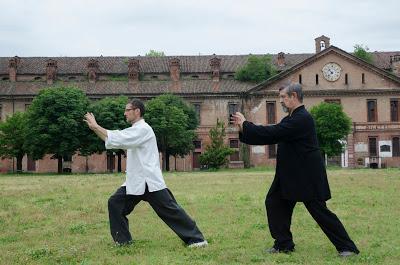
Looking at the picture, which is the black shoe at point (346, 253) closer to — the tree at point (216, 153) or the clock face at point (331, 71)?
the tree at point (216, 153)

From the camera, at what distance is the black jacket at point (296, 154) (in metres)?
7.46

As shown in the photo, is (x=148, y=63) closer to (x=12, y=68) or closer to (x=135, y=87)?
(x=135, y=87)

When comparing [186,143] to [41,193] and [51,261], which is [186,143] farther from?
[51,261]

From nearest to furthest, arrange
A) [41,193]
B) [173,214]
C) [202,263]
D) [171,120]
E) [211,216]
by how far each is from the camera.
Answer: [202,263] < [173,214] < [211,216] < [41,193] < [171,120]

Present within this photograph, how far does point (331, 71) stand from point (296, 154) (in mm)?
49648

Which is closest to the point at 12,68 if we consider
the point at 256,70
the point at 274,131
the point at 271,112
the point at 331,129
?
the point at 256,70

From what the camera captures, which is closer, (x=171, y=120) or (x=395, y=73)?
(x=171, y=120)

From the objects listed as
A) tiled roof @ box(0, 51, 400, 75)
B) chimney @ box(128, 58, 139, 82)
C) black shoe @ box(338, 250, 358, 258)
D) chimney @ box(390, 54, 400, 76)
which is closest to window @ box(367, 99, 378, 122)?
chimney @ box(390, 54, 400, 76)

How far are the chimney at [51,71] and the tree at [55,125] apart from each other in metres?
13.4

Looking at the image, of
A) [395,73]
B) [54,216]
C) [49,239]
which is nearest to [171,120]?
[395,73]

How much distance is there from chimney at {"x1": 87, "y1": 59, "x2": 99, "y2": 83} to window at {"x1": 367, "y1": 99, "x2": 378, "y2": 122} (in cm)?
2784

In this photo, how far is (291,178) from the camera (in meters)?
7.59

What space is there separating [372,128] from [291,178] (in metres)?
50.5

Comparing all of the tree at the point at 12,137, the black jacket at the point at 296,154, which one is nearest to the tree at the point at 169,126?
the tree at the point at 12,137
